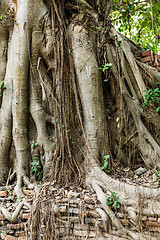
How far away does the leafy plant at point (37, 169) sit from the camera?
2809mm

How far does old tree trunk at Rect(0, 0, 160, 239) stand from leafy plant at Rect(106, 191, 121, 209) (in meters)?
0.41

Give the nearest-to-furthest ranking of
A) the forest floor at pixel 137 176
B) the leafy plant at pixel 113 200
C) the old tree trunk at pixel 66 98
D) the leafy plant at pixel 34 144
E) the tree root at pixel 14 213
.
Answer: the leafy plant at pixel 113 200 → the tree root at pixel 14 213 → the forest floor at pixel 137 176 → the old tree trunk at pixel 66 98 → the leafy plant at pixel 34 144

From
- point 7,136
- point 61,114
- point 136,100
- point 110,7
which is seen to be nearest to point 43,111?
point 61,114

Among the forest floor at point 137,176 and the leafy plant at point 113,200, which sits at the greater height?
the forest floor at point 137,176

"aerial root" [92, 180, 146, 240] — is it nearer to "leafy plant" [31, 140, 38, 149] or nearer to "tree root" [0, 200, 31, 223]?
"tree root" [0, 200, 31, 223]

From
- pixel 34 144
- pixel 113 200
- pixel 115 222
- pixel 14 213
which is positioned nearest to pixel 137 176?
pixel 113 200

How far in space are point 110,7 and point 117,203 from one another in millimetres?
2864

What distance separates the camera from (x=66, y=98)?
9.40 ft

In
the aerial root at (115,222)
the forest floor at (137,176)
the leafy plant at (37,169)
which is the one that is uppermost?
the leafy plant at (37,169)

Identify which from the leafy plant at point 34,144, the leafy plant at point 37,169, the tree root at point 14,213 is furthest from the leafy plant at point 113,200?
the leafy plant at point 34,144

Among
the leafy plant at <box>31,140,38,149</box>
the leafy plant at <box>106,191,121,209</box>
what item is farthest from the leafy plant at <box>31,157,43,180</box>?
the leafy plant at <box>106,191,121,209</box>

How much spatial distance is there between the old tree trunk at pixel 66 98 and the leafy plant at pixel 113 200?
41 cm

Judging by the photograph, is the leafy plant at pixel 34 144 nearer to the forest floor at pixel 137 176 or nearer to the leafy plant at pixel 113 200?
the forest floor at pixel 137 176

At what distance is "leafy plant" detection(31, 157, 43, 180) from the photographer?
281 cm
